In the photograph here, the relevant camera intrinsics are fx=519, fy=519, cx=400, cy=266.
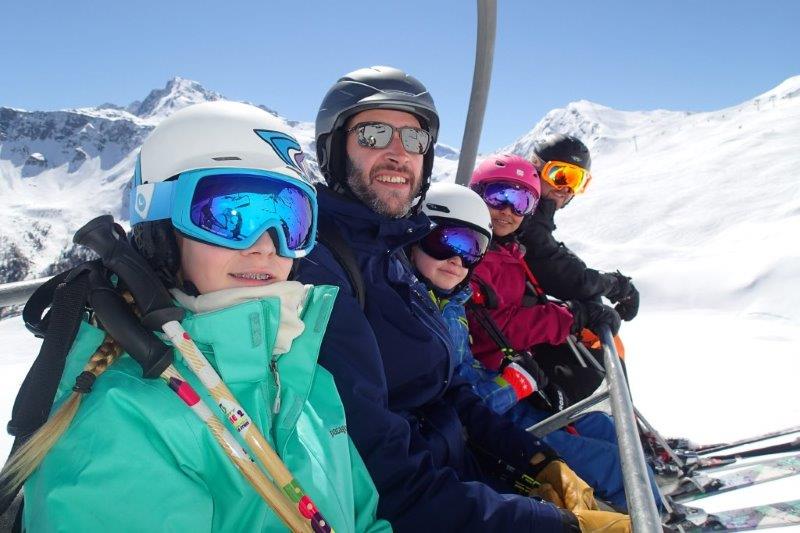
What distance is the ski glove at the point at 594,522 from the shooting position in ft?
6.63

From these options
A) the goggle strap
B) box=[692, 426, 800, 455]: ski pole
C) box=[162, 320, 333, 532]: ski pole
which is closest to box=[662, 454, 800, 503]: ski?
box=[692, 426, 800, 455]: ski pole

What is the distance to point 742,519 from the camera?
9.81ft

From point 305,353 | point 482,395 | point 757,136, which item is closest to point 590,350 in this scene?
point 482,395

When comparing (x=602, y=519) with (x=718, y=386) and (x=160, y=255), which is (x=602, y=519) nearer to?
(x=160, y=255)

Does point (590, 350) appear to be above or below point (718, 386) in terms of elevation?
above

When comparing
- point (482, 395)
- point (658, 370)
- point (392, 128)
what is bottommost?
point (658, 370)

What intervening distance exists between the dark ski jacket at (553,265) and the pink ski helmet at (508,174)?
31 centimetres

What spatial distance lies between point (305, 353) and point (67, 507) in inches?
27.2


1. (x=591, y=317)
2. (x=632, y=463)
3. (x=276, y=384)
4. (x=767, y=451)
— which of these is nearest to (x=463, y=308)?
(x=591, y=317)

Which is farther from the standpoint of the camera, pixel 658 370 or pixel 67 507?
pixel 658 370

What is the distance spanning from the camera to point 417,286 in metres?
2.56

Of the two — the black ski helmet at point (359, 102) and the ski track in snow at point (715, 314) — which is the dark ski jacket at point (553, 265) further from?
the black ski helmet at point (359, 102)

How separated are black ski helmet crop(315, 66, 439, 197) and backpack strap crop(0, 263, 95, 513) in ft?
5.34

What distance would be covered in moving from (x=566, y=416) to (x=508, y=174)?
2.01m
